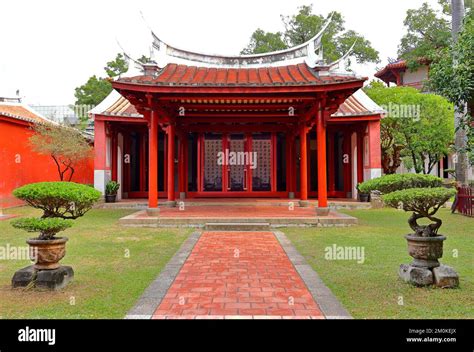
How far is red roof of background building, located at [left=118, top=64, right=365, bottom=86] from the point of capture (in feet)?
32.6

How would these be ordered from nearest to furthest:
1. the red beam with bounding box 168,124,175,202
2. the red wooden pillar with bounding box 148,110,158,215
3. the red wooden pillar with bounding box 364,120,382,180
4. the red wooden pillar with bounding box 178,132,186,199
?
the red wooden pillar with bounding box 148,110,158,215 < the red beam with bounding box 168,124,175,202 < the red wooden pillar with bounding box 364,120,382,180 < the red wooden pillar with bounding box 178,132,186,199

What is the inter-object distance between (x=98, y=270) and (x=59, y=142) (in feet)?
40.1

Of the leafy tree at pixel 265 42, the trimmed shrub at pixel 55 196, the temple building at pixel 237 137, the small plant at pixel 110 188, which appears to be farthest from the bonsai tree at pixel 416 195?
the leafy tree at pixel 265 42

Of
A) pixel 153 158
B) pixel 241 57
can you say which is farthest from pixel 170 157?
pixel 241 57

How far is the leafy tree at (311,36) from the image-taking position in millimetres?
27156

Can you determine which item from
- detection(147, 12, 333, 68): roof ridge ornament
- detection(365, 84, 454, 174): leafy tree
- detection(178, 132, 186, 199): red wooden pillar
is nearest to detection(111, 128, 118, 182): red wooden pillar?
detection(178, 132, 186, 199): red wooden pillar

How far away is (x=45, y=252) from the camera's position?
469cm

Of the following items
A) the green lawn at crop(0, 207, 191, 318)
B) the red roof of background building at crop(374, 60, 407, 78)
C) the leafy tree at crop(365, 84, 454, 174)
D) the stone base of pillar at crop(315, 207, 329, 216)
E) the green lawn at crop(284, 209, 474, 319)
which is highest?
the red roof of background building at crop(374, 60, 407, 78)

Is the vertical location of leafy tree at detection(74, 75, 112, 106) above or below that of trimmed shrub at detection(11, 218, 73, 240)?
above

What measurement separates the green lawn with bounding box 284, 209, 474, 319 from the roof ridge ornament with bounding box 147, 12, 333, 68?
7.16m

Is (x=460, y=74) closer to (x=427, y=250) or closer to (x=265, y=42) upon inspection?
(x=427, y=250)

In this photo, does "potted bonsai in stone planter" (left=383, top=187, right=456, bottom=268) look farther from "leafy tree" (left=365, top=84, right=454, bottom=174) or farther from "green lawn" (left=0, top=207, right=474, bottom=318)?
"leafy tree" (left=365, top=84, right=454, bottom=174)

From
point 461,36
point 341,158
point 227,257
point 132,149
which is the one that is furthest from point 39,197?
point 341,158

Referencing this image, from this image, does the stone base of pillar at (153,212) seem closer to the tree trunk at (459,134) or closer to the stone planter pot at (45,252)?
the stone planter pot at (45,252)
